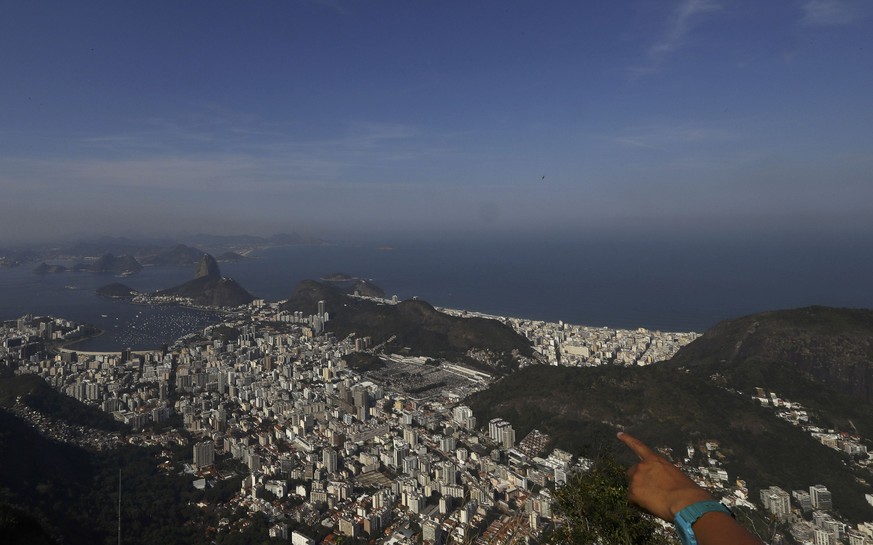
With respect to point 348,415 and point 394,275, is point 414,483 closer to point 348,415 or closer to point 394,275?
point 348,415

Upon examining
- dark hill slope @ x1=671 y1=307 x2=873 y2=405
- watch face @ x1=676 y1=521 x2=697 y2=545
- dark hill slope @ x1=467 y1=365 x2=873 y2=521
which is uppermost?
watch face @ x1=676 y1=521 x2=697 y2=545

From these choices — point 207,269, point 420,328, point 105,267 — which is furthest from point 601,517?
point 105,267

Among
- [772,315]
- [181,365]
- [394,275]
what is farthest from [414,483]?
[394,275]

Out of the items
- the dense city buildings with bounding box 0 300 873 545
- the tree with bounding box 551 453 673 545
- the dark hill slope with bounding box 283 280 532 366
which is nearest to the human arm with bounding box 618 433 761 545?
the tree with bounding box 551 453 673 545

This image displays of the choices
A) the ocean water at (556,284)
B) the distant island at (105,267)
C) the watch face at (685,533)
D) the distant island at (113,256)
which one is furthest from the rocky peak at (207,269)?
the watch face at (685,533)

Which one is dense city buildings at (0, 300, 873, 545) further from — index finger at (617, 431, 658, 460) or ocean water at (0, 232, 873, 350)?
ocean water at (0, 232, 873, 350)

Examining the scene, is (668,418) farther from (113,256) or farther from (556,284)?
(113,256)
